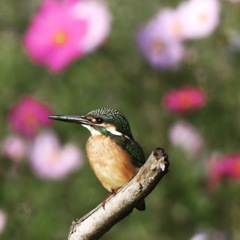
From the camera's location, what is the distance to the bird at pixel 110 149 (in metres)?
0.69

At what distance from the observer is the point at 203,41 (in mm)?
3043

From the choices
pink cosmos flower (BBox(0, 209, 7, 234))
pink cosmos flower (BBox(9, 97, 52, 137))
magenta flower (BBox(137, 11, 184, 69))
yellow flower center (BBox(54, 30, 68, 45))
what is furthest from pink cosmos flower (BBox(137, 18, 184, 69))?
pink cosmos flower (BBox(0, 209, 7, 234))

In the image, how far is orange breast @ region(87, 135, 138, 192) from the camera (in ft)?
2.25

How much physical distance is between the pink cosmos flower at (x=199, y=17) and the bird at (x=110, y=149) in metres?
2.08

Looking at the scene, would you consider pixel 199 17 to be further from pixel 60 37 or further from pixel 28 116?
pixel 28 116

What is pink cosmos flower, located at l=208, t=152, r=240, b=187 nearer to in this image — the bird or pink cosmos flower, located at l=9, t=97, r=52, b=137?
pink cosmos flower, located at l=9, t=97, r=52, b=137

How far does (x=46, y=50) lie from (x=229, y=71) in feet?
2.02

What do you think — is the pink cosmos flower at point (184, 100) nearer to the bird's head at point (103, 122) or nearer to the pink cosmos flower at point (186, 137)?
the pink cosmos flower at point (186, 137)

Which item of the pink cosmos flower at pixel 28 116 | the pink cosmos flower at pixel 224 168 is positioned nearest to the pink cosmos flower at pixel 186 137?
Answer: the pink cosmos flower at pixel 224 168

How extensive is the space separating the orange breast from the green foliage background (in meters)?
1.85

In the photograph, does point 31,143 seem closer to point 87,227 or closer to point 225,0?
point 225,0

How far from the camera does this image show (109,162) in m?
0.69

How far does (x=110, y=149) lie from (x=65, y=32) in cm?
212

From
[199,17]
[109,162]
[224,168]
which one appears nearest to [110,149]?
[109,162]
